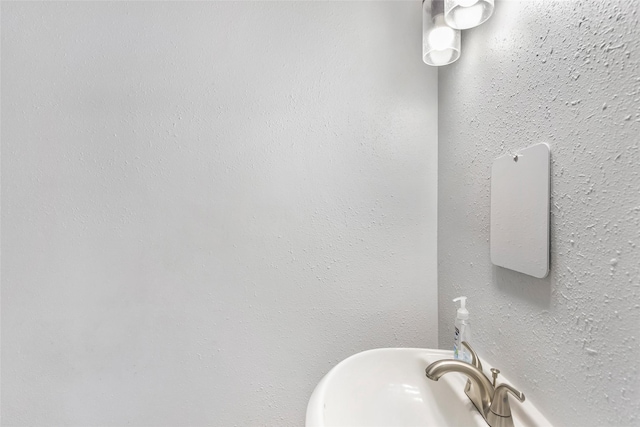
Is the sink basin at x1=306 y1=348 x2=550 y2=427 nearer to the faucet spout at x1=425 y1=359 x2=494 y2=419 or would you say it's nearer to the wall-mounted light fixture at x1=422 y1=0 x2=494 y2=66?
the faucet spout at x1=425 y1=359 x2=494 y2=419

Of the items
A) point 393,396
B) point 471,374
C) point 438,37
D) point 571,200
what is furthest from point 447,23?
point 393,396

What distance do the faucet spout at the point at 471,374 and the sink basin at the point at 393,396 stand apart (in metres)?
0.03

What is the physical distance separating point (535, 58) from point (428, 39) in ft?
1.23

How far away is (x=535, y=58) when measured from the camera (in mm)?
526

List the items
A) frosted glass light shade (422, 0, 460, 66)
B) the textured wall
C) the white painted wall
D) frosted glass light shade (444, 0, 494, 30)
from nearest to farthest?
the textured wall, frosted glass light shade (444, 0, 494, 30), frosted glass light shade (422, 0, 460, 66), the white painted wall

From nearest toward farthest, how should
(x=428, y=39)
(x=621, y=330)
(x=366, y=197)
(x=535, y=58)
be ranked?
(x=621, y=330) < (x=535, y=58) < (x=428, y=39) < (x=366, y=197)

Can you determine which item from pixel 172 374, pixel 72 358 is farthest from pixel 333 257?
pixel 72 358

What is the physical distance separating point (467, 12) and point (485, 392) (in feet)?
2.87

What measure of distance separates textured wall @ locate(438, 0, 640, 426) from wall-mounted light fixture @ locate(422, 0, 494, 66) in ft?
0.15

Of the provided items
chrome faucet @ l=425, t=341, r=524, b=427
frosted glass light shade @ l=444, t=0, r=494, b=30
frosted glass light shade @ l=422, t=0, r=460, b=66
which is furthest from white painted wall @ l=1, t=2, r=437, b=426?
chrome faucet @ l=425, t=341, r=524, b=427

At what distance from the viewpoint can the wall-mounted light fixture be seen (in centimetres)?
66

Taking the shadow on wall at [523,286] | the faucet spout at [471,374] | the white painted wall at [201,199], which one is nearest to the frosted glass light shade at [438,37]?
the white painted wall at [201,199]

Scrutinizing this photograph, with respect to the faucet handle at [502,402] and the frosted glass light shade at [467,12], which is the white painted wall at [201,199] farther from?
the faucet handle at [502,402]

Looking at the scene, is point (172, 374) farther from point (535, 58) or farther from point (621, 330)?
point (535, 58)
